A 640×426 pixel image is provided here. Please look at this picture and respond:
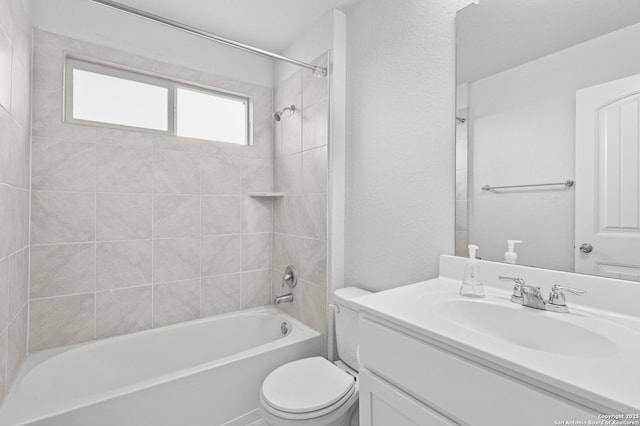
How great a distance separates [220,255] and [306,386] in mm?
1188

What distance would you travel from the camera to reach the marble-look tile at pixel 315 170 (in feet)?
6.19

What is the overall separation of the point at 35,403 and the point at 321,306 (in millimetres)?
1398

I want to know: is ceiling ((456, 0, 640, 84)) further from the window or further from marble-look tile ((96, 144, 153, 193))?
marble-look tile ((96, 144, 153, 193))

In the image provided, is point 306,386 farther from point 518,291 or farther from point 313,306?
point 518,291

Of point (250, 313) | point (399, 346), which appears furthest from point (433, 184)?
point (250, 313)

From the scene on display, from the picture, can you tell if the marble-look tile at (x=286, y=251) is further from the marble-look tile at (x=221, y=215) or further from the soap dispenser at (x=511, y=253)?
the soap dispenser at (x=511, y=253)

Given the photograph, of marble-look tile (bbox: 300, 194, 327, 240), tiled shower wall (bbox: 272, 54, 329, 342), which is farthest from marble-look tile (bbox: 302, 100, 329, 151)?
marble-look tile (bbox: 300, 194, 327, 240)

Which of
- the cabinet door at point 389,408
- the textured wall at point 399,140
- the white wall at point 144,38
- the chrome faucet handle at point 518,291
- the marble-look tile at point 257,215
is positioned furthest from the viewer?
the marble-look tile at point 257,215

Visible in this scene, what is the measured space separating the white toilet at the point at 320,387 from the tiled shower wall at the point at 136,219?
38.2 inches

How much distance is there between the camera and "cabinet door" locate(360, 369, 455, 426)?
0.77 meters

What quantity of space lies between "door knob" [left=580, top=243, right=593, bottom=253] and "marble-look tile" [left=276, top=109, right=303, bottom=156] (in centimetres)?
162

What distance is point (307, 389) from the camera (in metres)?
1.38

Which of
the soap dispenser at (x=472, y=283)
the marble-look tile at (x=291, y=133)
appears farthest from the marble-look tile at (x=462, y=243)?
the marble-look tile at (x=291, y=133)

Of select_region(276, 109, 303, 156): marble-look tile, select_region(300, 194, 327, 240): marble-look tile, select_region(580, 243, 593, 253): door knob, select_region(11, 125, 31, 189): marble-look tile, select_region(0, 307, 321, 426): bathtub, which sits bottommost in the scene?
select_region(0, 307, 321, 426): bathtub
